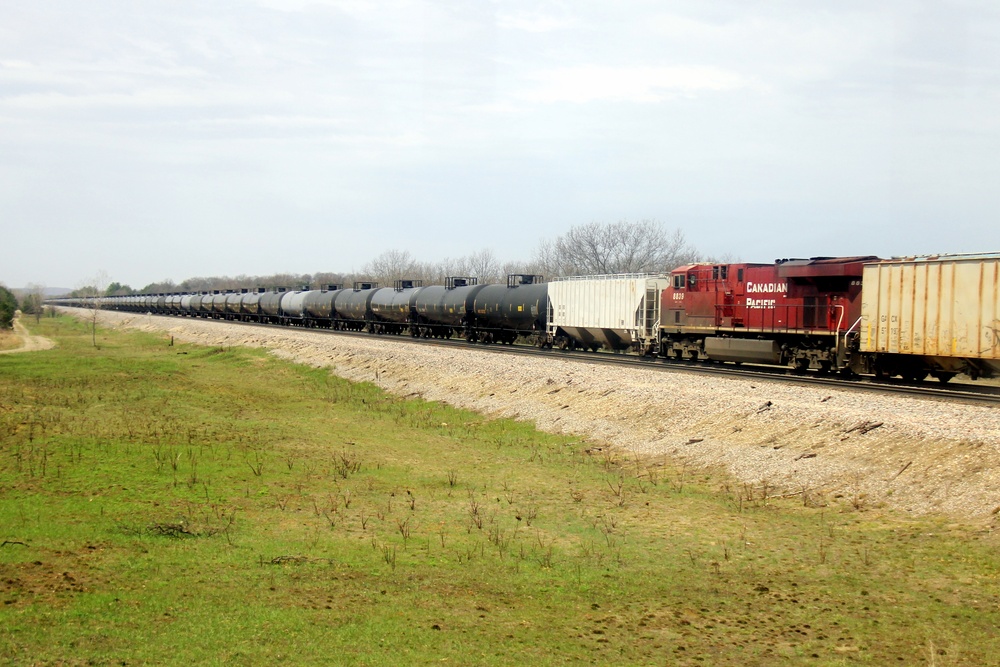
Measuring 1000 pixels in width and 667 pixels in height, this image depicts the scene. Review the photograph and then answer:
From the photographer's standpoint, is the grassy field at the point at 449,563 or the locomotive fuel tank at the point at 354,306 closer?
the grassy field at the point at 449,563

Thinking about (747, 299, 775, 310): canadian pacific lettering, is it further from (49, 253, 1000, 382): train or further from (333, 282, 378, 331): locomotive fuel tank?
(333, 282, 378, 331): locomotive fuel tank

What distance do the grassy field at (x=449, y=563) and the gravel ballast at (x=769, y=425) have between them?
804mm

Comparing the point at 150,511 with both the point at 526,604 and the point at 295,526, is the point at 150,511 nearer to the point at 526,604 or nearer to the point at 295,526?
the point at 295,526

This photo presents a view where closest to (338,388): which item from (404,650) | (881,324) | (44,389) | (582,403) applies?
(44,389)

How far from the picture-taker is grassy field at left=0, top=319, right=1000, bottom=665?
816cm

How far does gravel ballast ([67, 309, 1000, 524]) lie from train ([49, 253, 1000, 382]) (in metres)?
3.91

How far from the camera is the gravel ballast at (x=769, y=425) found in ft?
44.6

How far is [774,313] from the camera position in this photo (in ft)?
93.5

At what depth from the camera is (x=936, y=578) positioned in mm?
10094

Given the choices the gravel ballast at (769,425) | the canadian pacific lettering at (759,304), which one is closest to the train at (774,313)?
the canadian pacific lettering at (759,304)

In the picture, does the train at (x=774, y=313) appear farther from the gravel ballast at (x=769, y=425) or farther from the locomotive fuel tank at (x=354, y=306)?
the locomotive fuel tank at (x=354, y=306)

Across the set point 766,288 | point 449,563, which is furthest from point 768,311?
point 449,563

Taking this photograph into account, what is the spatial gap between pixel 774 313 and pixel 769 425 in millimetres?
11593

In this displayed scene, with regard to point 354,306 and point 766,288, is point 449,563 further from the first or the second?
point 354,306
